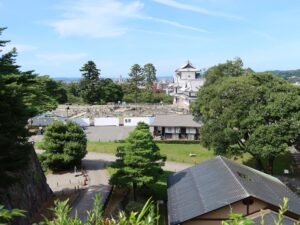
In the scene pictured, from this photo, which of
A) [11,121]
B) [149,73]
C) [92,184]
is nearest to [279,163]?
[92,184]

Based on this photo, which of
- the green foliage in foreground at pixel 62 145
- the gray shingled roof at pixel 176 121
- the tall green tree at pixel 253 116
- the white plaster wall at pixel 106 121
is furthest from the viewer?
the white plaster wall at pixel 106 121

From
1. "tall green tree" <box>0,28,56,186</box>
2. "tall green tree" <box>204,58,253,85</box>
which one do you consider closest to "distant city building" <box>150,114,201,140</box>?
"tall green tree" <box>204,58,253,85</box>

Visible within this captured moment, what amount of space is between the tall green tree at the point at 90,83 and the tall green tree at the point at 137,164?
55347mm

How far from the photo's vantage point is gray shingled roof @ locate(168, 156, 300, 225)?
16750mm

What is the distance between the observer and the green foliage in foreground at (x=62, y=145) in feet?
98.0

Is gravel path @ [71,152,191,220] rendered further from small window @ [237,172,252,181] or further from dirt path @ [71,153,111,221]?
small window @ [237,172,252,181]

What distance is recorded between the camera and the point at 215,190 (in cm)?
1830

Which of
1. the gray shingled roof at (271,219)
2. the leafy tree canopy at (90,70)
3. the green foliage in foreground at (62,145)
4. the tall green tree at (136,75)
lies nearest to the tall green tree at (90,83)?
the leafy tree canopy at (90,70)

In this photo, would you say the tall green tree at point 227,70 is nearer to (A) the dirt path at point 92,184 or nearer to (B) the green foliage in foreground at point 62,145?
(A) the dirt path at point 92,184

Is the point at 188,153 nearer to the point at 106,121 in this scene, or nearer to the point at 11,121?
the point at 106,121

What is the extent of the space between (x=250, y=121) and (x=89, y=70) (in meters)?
53.7

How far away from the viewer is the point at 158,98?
95125 mm

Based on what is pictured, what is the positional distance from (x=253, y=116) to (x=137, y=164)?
10.3 m

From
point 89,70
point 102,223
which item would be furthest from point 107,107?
point 102,223
